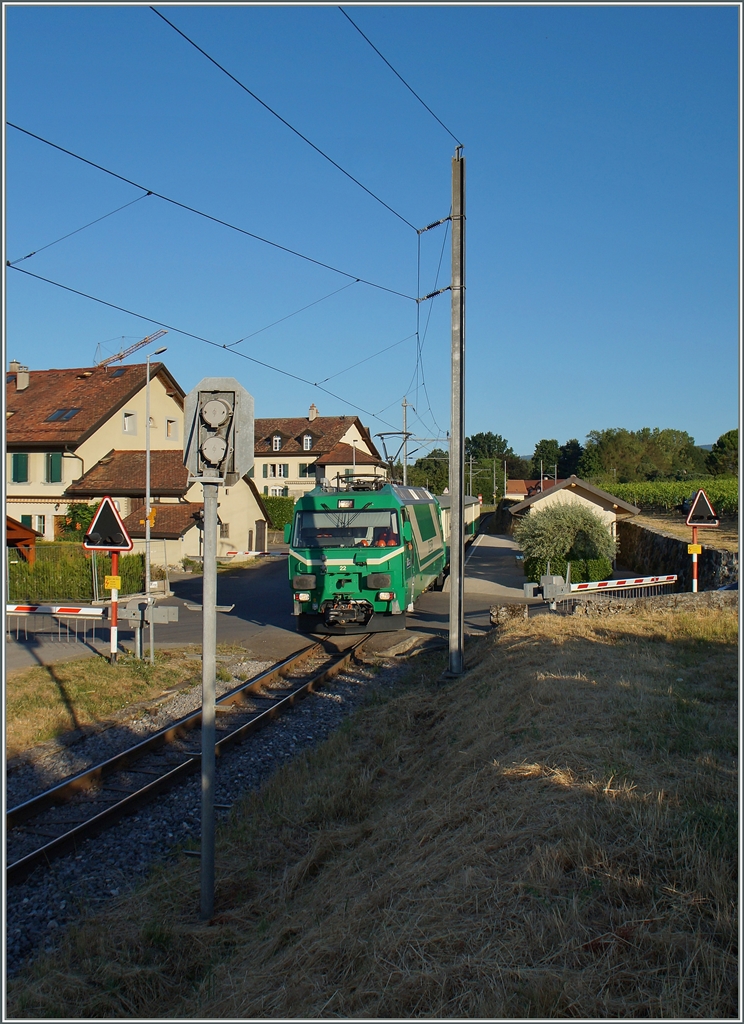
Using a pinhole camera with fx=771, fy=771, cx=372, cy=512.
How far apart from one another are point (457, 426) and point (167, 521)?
82.3 ft

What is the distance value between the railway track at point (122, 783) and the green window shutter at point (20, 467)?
2827cm

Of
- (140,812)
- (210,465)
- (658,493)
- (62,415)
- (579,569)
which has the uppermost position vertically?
(62,415)

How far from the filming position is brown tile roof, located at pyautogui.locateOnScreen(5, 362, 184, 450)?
121ft

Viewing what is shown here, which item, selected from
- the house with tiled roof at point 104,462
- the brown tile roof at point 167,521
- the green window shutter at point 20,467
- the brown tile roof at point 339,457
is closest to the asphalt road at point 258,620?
the brown tile roof at point 167,521

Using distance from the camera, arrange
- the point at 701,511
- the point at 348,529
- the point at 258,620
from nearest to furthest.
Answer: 1. the point at 701,511
2. the point at 348,529
3. the point at 258,620

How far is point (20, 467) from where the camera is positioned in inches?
1460

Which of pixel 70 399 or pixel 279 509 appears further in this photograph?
pixel 279 509

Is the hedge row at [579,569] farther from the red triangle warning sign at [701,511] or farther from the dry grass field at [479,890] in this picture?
the dry grass field at [479,890]

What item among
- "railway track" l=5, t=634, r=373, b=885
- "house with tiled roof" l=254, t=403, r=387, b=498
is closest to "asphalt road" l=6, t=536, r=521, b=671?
"railway track" l=5, t=634, r=373, b=885

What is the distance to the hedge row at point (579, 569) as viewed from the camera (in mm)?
25750

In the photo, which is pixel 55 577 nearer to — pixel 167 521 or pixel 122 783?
pixel 167 521

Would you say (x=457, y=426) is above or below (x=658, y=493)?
above

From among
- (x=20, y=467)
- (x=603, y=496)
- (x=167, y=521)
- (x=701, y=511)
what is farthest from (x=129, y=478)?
(x=701, y=511)

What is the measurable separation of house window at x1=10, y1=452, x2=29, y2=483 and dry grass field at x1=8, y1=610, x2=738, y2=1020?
33.1 meters
